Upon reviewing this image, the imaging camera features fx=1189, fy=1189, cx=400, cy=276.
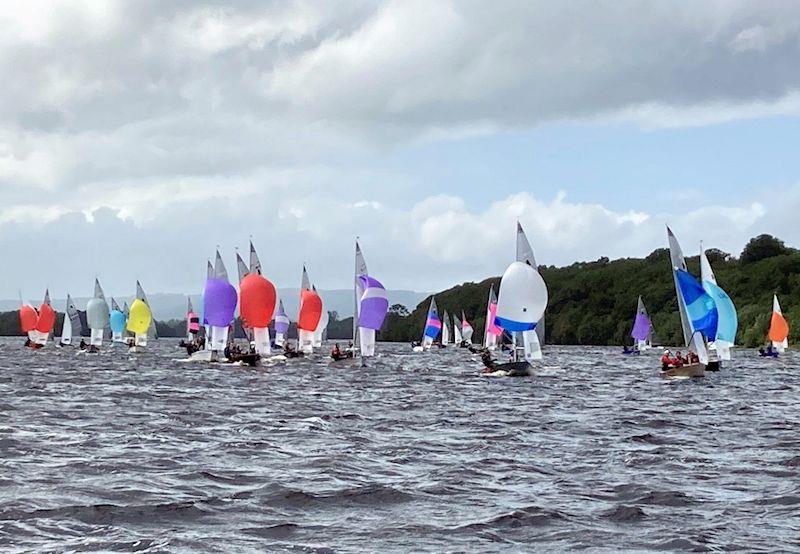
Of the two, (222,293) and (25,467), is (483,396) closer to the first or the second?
(25,467)

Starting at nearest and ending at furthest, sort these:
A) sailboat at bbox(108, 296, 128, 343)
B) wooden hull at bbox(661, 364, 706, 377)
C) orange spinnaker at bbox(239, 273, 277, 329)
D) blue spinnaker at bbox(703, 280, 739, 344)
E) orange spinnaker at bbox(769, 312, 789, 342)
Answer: wooden hull at bbox(661, 364, 706, 377)
blue spinnaker at bbox(703, 280, 739, 344)
orange spinnaker at bbox(239, 273, 277, 329)
orange spinnaker at bbox(769, 312, 789, 342)
sailboat at bbox(108, 296, 128, 343)

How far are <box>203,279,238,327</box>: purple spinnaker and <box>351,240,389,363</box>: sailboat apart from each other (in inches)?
397

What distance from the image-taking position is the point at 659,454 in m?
26.9

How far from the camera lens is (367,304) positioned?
67.3 meters

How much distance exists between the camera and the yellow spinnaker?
10064 cm

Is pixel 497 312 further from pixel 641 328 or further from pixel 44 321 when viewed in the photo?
pixel 44 321

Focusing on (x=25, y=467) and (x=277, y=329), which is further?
(x=277, y=329)

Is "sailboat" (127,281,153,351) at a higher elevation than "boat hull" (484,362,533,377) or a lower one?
higher

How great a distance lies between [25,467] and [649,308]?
149 metres

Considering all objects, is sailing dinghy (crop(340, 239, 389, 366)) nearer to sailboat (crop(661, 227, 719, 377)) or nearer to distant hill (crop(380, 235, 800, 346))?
sailboat (crop(661, 227, 719, 377))

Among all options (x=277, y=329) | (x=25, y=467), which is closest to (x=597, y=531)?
(x=25, y=467)

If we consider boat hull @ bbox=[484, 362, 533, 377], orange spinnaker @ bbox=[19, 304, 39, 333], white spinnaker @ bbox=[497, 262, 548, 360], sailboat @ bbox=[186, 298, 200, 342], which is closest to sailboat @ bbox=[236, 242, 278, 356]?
boat hull @ bbox=[484, 362, 533, 377]

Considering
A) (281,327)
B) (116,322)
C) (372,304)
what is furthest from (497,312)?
(116,322)

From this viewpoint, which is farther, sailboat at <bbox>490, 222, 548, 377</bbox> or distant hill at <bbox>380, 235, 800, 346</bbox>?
distant hill at <bbox>380, 235, 800, 346</bbox>
